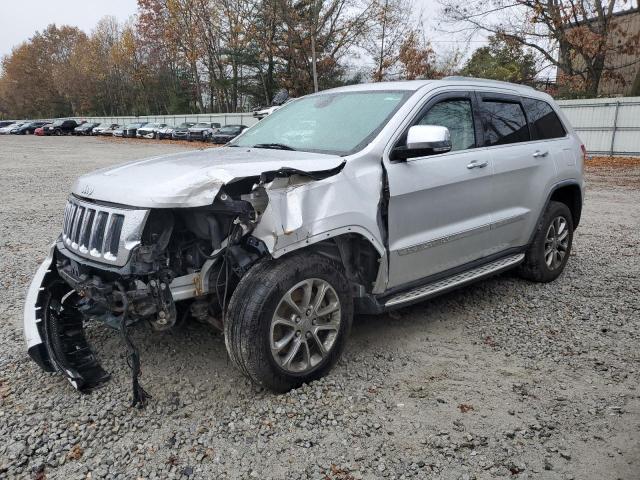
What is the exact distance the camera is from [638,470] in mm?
2490

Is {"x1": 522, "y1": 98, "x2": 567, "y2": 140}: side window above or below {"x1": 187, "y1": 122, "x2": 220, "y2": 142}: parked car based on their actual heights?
above

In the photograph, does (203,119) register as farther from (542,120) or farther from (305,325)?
(305,325)

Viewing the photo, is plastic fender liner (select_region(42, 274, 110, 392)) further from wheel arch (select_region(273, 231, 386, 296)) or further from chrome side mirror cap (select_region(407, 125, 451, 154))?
chrome side mirror cap (select_region(407, 125, 451, 154))

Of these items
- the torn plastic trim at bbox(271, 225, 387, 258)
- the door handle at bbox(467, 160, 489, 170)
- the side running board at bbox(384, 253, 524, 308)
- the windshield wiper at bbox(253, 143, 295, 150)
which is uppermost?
the windshield wiper at bbox(253, 143, 295, 150)

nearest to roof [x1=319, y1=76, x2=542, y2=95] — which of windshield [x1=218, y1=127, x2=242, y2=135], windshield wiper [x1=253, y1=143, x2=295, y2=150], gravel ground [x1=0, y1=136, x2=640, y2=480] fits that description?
windshield wiper [x1=253, y1=143, x2=295, y2=150]

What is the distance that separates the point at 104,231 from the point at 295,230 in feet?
3.53

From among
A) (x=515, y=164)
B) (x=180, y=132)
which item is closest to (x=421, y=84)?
(x=515, y=164)

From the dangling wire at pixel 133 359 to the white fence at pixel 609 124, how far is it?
67.6 ft

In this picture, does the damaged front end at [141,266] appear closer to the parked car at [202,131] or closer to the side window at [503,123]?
the side window at [503,123]

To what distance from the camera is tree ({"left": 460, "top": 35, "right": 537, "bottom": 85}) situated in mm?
30266

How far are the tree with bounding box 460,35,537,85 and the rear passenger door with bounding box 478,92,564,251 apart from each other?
85.0 ft

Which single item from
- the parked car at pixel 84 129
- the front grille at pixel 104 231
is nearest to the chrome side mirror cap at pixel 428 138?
the front grille at pixel 104 231

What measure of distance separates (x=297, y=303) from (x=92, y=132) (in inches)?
2230

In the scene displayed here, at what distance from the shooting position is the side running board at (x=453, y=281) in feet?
11.9
